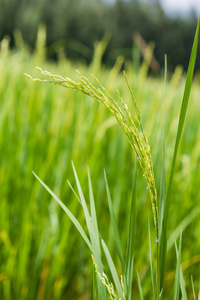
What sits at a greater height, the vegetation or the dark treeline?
the dark treeline

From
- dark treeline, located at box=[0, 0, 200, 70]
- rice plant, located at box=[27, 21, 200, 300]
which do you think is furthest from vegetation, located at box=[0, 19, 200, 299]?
dark treeline, located at box=[0, 0, 200, 70]

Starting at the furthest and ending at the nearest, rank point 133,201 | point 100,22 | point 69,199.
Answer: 1. point 100,22
2. point 69,199
3. point 133,201

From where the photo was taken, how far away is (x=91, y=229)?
42 cm

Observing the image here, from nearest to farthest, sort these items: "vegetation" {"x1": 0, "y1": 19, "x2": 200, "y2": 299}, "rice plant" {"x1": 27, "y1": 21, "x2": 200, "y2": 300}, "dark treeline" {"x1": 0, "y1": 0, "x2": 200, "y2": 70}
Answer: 1. "rice plant" {"x1": 27, "y1": 21, "x2": 200, "y2": 300}
2. "vegetation" {"x1": 0, "y1": 19, "x2": 200, "y2": 299}
3. "dark treeline" {"x1": 0, "y1": 0, "x2": 200, "y2": 70}

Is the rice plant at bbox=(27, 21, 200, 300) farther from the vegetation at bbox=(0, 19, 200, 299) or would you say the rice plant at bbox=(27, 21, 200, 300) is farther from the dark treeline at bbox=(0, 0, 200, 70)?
the dark treeline at bbox=(0, 0, 200, 70)

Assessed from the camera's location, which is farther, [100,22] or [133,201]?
[100,22]

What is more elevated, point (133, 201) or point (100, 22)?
point (100, 22)

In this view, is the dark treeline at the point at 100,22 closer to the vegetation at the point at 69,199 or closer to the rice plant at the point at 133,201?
the vegetation at the point at 69,199

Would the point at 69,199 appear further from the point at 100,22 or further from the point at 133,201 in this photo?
the point at 100,22

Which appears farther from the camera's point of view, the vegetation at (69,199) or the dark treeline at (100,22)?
the dark treeline at (100,22)

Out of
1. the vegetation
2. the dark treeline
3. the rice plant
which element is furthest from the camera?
the dark treeline

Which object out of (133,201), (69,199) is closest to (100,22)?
(69,199)

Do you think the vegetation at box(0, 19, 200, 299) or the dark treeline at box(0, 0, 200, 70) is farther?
the dark treeline at box(0, 0, 200, 70)

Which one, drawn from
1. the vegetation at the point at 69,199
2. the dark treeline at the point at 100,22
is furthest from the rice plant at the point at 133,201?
the dark treeline at the point at 100,22
